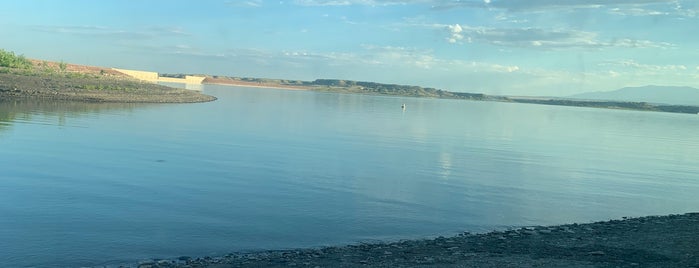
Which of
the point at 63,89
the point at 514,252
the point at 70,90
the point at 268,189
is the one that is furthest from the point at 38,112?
the point at 514,252

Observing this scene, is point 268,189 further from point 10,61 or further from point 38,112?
point 10,61

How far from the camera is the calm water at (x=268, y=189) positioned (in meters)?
11.3

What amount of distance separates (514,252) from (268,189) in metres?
7.84

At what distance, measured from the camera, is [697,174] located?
25.7 metres

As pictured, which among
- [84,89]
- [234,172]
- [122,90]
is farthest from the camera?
[122,90]

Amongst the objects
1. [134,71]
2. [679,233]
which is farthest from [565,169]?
[134,71]

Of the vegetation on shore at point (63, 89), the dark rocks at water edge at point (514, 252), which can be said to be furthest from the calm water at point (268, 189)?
the vegetation on shore at point (63, 89)

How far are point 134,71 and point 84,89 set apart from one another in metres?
98.0

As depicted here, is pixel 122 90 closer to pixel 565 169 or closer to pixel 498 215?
pixel 565 169

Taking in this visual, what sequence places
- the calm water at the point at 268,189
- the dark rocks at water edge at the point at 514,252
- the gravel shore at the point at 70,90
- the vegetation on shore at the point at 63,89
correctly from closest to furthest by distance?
the dark rocks at water edge at the point at 514,252 → the calm water at the point at 268,189 → the gravel shore at the point at 70,90 → the vegetation on shore at the point at 63,89

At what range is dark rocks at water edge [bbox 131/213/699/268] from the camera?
945cm

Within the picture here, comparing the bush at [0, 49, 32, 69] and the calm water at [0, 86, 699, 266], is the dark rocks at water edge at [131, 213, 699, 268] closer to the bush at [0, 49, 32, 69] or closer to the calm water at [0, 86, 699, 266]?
the calm water at [0, 86, 699, 266]

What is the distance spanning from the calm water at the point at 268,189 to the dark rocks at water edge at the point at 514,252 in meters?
0.99

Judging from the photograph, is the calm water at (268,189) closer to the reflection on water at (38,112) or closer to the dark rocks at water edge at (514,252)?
the reflection on water at (38,112)
